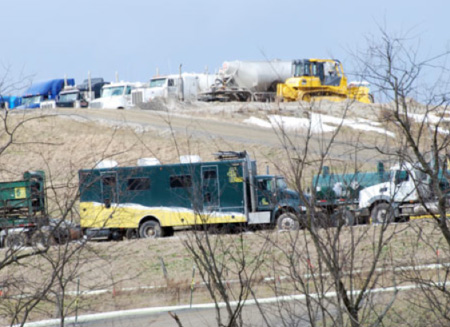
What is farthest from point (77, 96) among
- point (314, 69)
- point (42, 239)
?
point (42, 239)

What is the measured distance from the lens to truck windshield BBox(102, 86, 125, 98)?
55781 millimetres

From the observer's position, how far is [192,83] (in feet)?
181

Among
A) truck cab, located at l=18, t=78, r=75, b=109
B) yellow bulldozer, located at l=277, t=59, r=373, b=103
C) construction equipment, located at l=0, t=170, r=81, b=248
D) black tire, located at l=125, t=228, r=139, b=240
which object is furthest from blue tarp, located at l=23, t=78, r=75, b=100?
construction equipment, located at l=0, t=170, r=81, b=248

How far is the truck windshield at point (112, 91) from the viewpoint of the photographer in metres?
55.8

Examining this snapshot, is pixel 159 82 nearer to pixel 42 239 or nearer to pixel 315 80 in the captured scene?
pixel 315 80

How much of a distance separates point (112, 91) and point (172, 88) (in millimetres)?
5177

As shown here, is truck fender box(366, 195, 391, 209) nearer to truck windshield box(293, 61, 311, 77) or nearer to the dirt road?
the dirt road

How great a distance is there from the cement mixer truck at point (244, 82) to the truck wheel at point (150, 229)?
81.5ft

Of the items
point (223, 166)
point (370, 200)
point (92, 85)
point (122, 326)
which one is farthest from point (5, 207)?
point (92, 85)

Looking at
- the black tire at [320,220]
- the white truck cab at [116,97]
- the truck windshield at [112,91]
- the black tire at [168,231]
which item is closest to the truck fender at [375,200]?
the black tire at [168,231]

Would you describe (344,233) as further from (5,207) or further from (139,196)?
(139,196)

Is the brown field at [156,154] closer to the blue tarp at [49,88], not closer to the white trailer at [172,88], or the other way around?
the white trailer at [172,88]

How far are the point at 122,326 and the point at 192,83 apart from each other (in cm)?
3944

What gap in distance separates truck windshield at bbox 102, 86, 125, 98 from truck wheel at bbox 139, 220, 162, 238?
29102 mm
